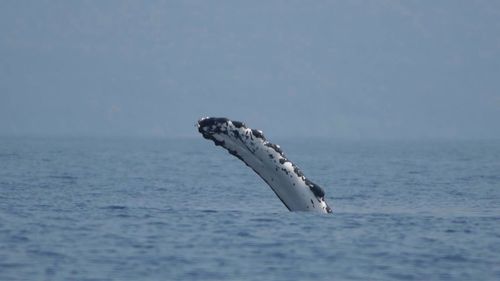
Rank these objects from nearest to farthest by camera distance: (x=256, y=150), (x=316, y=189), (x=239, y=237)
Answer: (x=256, y=150) < (x=316, y=189) < (x=239, y=237)

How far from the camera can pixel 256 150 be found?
2141 centimetres

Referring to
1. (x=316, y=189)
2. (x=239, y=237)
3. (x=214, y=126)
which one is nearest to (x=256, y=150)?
(x=214, y=126)

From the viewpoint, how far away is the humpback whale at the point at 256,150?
21.2 m

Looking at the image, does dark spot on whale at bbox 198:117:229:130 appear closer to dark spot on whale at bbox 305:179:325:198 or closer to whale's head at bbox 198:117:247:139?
whale's head at bbox 198:117:247:139

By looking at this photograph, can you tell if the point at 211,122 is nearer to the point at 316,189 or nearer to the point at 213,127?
the point at 213,127

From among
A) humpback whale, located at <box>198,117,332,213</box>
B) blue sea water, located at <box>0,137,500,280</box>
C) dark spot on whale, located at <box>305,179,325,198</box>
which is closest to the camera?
blue sea water, located at <box>0,137,500,280</box>

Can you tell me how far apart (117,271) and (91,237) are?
378cm

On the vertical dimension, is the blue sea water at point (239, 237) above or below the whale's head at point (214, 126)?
below

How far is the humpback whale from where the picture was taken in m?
21.2

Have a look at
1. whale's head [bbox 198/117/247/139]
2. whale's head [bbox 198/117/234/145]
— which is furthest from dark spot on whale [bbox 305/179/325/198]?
whale's head [bbox 198/117/234/145]

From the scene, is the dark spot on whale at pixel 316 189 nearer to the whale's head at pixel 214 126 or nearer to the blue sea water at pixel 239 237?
the blue sea water at pixel 239 237

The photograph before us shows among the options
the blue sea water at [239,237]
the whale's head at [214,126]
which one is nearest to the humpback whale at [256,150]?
the whale's head at [214,126]

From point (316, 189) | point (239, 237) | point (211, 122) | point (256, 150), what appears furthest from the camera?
point (239, 237)

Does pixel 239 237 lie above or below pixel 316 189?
below
